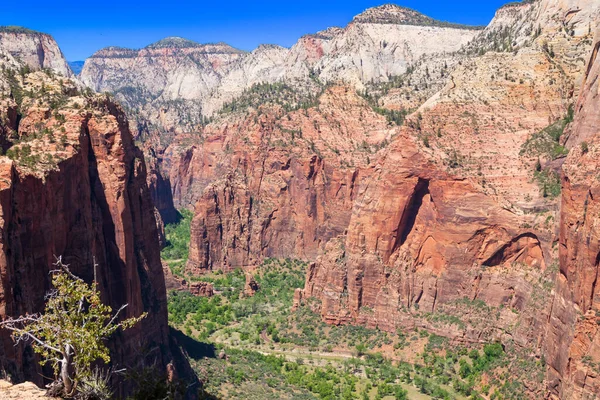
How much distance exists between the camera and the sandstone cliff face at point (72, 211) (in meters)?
36.1

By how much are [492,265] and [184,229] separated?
102783 millimetres

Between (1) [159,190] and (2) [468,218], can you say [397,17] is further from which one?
(2) [468,218]

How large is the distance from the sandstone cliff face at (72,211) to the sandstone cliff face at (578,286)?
35077 mm

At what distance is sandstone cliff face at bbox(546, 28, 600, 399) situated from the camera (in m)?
48.0

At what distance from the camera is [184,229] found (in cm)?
15775

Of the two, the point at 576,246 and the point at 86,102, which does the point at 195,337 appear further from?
the point at 576,246

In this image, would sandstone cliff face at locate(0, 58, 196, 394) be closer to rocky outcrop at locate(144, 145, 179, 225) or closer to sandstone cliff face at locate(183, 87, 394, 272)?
sandstone cliff face at locate(183, 87, 394, 272)

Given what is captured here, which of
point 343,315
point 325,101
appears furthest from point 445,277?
point 325,101

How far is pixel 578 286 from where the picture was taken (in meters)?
50.0

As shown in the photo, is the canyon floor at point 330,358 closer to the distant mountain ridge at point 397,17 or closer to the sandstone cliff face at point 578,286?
the sandstone cliff face at point 578,286

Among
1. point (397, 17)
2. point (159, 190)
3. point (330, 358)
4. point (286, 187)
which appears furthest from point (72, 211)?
point (397, 17)

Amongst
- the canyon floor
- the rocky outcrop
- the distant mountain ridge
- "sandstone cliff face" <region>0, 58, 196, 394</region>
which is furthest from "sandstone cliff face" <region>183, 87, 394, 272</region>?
the distant mountain ridge

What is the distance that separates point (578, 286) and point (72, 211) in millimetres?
42299

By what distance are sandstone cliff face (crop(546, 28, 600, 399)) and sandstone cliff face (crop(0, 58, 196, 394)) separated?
35077 mm
